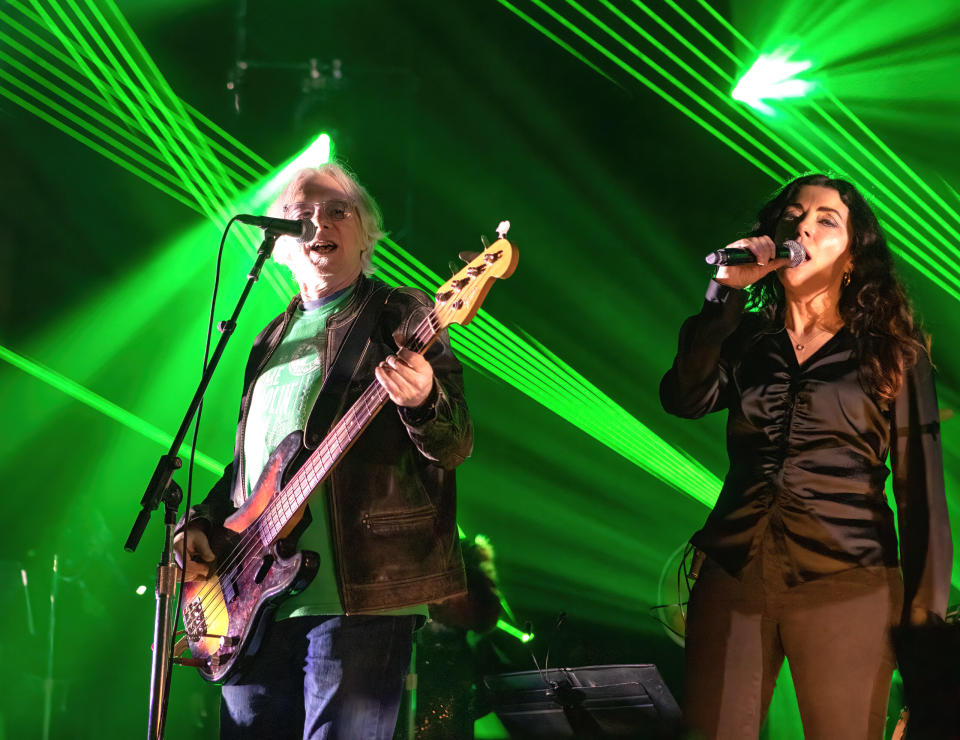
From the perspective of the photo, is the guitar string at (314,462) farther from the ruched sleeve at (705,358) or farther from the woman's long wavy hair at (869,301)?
the woman's long wavy hair at (869,301)

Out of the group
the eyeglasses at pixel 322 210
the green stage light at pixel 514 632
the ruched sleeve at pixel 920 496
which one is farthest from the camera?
the green stage light at pixel 514 632

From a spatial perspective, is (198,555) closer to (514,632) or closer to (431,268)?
(514,632)

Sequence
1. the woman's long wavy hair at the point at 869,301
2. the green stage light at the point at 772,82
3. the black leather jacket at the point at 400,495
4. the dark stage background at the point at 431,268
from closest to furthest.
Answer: the woman's long wavy hair at the point at 869,301 → the black leather jacket at the point at 400,495 → the green stage light at the point at 772,82 → the dark stage background at the point at 431,268

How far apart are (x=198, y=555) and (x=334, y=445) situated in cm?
62

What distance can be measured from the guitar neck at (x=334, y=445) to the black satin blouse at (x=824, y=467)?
25.0 inches

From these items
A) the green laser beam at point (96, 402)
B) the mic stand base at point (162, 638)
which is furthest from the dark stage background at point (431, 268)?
the mic stand base at point (162, 638)

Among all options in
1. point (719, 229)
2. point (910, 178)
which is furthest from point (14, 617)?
point (910, 178)

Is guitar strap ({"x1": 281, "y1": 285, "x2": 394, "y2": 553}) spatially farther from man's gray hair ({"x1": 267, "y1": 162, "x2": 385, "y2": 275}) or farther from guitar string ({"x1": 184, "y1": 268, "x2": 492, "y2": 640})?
man's gray hair ({"x1": 267, "y1": 162, "x2": 385, "y2": 275})

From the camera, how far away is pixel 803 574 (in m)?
2.11

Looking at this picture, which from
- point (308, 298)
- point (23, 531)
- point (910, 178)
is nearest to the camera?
point (308, 298)

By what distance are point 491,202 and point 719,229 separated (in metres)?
1.25

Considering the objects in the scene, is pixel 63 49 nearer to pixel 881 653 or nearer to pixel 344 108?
pixel 344 108

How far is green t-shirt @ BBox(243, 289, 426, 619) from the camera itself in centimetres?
233

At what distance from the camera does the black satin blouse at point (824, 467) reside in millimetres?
2092
